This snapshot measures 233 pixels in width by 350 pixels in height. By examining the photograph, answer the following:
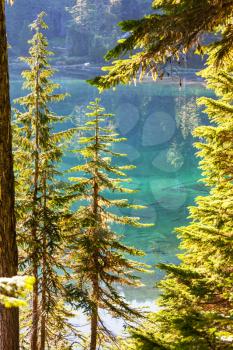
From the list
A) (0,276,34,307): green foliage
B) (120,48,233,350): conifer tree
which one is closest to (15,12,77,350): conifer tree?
(120,48,233,350): conifer tree

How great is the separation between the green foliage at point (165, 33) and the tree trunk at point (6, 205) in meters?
0.90

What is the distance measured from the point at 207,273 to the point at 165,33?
2.72 meters

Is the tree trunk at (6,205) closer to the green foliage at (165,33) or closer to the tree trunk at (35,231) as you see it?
the green foliage at (165,33)

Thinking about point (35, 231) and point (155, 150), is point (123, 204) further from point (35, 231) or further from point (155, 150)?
point (155, 150)

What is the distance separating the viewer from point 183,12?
4.07 m

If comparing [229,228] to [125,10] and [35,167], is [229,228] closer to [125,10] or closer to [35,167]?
[35,167]

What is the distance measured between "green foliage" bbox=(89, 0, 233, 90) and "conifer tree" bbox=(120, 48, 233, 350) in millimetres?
942

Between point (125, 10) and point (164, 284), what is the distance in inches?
4991

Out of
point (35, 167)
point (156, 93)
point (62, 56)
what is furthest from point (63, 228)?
point (62, 56)

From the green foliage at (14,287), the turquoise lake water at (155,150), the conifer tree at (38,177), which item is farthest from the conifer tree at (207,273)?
the conifer tree at (38,177)

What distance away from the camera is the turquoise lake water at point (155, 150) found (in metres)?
22.9

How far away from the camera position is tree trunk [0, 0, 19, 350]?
4422mm

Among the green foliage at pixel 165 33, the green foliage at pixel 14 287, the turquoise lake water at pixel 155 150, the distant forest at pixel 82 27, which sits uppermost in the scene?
the distant forest at pixel 82 27

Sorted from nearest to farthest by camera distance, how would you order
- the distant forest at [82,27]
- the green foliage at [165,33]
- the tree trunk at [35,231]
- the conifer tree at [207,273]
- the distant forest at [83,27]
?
the conifer tree at [207,273], the green foliage at [165,33], the tree trunk at [35,231], the distant forest at [82,27], the distant forest at [83,27]
